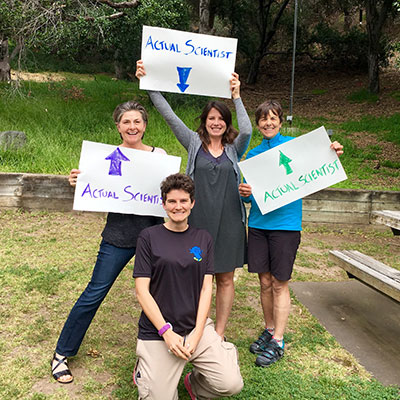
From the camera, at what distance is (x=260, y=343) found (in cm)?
344

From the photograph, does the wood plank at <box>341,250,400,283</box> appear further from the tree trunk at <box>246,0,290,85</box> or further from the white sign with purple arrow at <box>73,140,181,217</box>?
the tree trunk at <box>246,0,290,85</box>

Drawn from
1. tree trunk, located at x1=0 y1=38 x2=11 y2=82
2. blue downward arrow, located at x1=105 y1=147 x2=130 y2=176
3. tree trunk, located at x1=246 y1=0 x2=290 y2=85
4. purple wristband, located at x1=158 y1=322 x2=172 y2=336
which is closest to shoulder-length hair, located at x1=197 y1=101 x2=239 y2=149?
blue downward arrow, located at x1=105 y1=147 x2=130 y2=176

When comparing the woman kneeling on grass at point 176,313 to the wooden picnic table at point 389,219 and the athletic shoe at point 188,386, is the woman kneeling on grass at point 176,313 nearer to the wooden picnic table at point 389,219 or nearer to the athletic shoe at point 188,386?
the athletic shoe at point 188,386

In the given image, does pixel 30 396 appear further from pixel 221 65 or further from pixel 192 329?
pixel 221 65

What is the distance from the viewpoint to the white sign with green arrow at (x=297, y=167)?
3281 mm

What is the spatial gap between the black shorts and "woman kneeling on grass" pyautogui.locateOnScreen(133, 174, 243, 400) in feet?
2.12

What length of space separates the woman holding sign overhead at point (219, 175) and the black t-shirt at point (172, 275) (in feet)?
1.57

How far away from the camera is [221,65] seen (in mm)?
3316

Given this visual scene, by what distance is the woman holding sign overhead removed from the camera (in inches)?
121

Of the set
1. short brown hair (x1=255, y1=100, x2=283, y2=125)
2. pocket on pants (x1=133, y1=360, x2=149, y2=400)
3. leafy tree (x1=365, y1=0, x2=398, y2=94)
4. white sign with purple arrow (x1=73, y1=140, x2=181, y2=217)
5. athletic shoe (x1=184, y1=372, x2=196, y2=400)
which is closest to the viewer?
pocket on pants (x1=133, y1=360, x2=149, y2=400)

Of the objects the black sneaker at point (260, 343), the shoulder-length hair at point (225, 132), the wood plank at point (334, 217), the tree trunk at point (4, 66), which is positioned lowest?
the black sneaker at point (260, 343)

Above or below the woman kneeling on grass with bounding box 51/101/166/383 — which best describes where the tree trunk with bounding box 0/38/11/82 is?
above

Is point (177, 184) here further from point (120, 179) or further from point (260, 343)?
point (260, 343)

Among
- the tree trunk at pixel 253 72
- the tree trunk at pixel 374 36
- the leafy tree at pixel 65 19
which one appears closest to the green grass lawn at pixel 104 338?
the leafy tree at pixel 65 19
